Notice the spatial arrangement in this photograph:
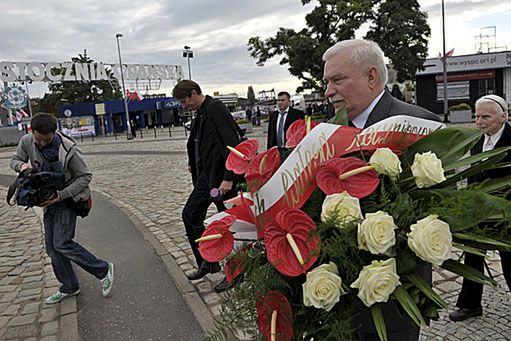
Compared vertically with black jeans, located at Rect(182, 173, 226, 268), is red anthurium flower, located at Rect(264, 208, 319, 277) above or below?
above

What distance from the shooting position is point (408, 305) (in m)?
1.41

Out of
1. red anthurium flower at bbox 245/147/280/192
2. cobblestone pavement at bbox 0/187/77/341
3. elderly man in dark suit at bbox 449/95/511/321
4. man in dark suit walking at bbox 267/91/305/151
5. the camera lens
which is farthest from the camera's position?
man in dark suit walking at bbox 267/91/305/151

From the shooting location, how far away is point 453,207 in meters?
1.45

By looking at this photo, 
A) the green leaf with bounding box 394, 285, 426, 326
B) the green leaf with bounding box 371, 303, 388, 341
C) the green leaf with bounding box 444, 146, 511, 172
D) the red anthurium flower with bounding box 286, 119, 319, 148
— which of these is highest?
the red anthurium flower with bounding box 286, 119, 319, 148

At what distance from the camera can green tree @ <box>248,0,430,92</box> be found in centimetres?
2889

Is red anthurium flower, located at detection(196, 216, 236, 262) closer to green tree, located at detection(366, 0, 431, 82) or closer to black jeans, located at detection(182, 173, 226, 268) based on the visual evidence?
black jeans, located at detection(182, 173, 226, 268)

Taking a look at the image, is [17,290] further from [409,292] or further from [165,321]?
[409,292]

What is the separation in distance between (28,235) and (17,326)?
13.1 feet

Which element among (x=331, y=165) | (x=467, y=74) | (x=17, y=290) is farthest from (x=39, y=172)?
(x=467, y=74)

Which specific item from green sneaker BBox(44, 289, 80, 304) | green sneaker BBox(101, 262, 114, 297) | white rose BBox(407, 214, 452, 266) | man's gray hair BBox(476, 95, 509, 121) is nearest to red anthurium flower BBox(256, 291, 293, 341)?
white rose BBox(407, 214, 452, 266)

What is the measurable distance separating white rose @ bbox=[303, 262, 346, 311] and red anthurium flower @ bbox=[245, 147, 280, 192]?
402mm

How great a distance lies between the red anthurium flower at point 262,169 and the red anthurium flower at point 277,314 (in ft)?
1.30

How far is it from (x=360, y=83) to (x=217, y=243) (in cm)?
98

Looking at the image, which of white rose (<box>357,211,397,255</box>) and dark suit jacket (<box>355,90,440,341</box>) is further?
dark suit jacket (<box>355,90,440,341</box>)
